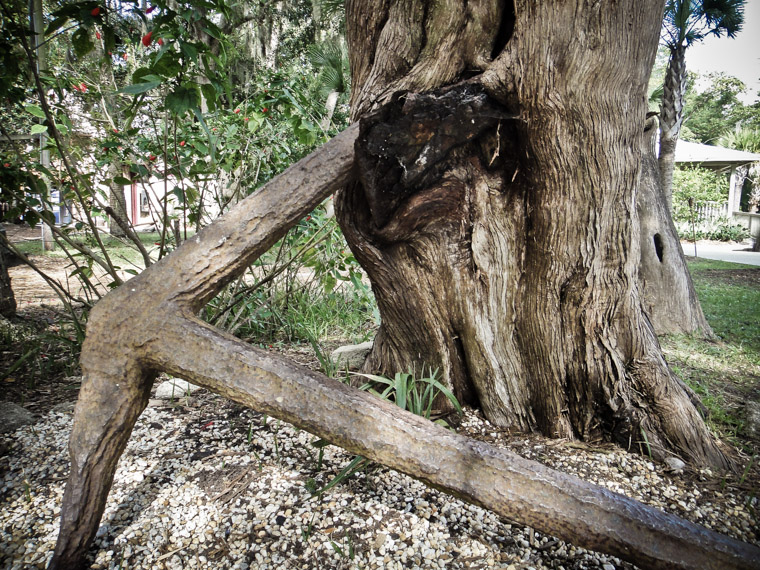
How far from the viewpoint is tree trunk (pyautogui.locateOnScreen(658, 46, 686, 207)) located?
18.1 feet

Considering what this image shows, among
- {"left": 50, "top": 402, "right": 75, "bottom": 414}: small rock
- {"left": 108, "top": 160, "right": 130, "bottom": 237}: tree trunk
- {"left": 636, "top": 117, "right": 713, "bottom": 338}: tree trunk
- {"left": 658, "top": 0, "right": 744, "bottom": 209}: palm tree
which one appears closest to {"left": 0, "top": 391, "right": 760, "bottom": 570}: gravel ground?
{"left": 50, "top": 402, "right": 75, "bottom": 414}: small rock

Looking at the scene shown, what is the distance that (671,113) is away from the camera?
5.70 m

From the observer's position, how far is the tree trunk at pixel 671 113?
18.1 ft

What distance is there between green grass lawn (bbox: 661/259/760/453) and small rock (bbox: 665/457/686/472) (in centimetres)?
47

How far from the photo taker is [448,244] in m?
2.06

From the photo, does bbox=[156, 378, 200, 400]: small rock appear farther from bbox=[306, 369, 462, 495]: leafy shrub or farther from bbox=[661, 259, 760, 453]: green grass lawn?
bbox=[661, 259, 760, 453]: green grass lawn

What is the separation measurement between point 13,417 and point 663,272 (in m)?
4.65

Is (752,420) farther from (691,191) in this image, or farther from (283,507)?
(691,191)

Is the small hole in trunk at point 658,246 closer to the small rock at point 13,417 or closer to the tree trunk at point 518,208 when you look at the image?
the tree trunk at point 518,208

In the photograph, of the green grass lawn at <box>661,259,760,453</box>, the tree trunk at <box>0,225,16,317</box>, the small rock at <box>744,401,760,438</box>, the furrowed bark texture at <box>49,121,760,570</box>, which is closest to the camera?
the furrowed bark texture at <box>49,121,760,570</box>

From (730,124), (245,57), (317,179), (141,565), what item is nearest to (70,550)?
(141,565)

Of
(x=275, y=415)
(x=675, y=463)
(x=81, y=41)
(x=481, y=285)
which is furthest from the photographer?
(x=481, y=285)

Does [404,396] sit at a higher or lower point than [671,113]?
lower

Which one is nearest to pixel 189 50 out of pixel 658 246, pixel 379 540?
pixel 379 540
